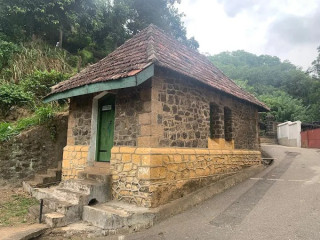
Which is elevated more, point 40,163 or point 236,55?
point 236,55

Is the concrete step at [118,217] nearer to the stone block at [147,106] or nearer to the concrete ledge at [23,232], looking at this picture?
the concrete ledge at [23,232]

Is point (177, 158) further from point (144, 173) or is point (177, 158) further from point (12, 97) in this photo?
point (12, 97)

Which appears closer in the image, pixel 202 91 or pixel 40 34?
pixel 202 91

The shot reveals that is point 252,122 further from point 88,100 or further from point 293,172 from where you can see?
point 88,100

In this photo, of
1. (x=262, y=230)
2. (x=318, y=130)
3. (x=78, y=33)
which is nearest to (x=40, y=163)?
(x=262, y=230)

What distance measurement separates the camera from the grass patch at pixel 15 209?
16.0 feet

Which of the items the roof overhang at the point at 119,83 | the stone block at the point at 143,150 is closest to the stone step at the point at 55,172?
the roof overhang at the point at 119,83

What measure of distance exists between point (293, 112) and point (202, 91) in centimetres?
2096

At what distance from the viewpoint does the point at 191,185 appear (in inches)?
233

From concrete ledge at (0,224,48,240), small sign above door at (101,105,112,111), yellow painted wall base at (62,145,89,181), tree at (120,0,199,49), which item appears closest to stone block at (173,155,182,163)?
small sign above door at (101,105,112,111)

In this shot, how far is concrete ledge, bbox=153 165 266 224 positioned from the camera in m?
4.86

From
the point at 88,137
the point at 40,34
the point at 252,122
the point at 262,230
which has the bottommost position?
the point at 262,230

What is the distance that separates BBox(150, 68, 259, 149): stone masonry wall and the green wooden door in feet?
5.18

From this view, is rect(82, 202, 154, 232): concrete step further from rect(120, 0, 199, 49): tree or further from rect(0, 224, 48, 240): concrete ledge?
rect(120, 0, 199, 49): tree
